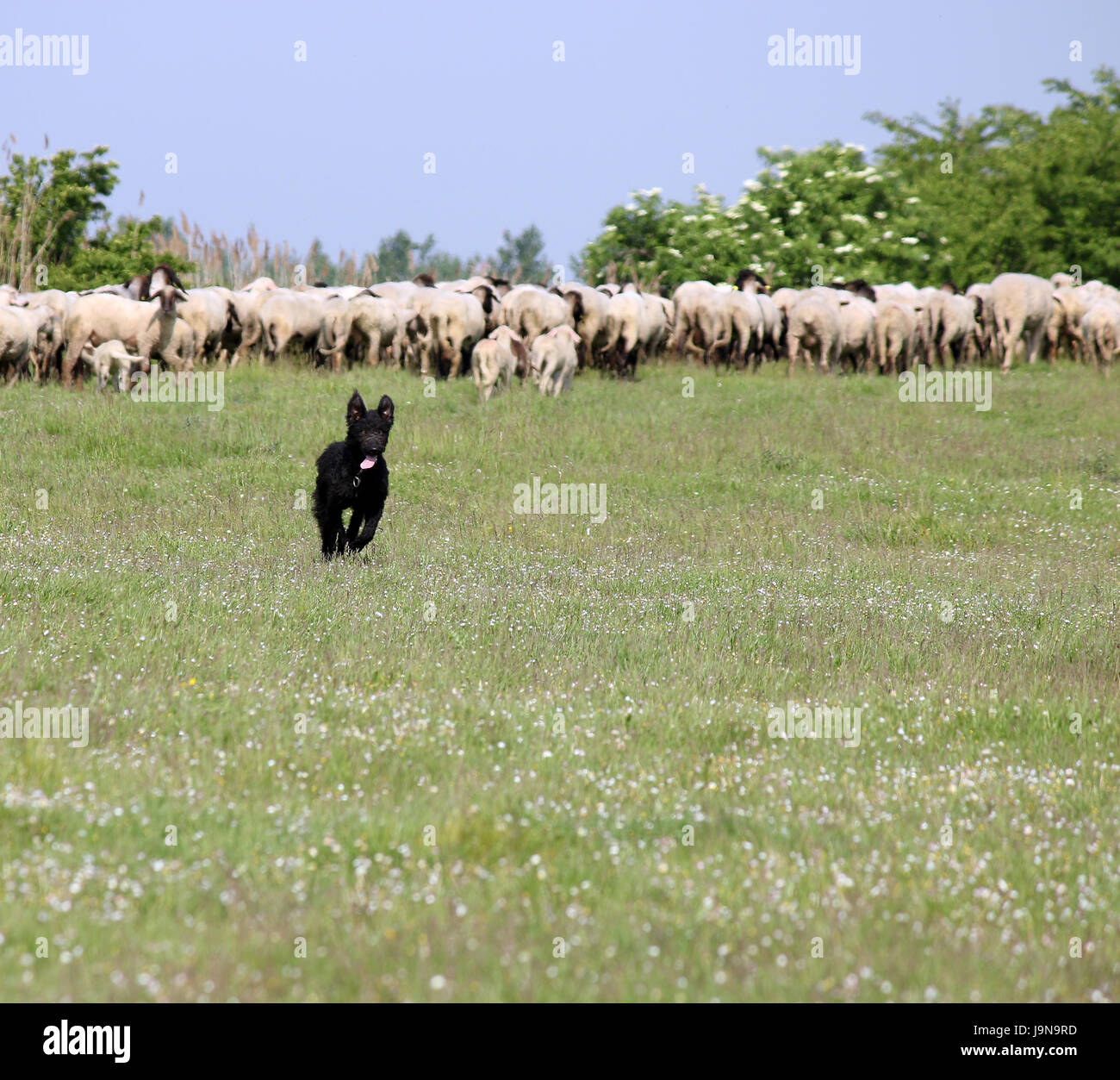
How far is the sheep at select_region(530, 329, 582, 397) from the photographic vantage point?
22719 millimetres

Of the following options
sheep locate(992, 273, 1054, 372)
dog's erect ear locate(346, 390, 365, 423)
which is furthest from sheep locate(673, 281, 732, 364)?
dog's erect ear locate(346, 390, 365, 423)

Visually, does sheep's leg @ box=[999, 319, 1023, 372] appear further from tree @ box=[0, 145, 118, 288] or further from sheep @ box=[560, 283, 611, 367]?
tree @ box=[0, 145, 118, 288]

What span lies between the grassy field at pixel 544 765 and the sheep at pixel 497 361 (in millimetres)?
7799

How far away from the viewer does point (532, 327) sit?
26.7 metres

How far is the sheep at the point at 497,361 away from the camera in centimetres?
2195

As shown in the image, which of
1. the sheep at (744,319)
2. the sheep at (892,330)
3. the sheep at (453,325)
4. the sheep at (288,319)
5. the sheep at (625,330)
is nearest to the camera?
the sheep at (453,325)

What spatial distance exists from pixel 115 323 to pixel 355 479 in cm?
1385

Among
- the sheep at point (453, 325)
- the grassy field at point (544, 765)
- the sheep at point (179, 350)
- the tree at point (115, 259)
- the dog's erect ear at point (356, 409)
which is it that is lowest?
the grassy field at point (544, 765)

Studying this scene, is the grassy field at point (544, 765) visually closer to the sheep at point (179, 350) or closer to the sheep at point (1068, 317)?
the sheep at point (179, 350)

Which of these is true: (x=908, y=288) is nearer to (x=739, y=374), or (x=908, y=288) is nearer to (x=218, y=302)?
(x=739, y=374)

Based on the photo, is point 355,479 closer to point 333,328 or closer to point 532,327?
point 333,328

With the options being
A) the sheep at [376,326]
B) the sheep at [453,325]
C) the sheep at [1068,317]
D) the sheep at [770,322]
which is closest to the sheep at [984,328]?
the sheep at [1068,317]

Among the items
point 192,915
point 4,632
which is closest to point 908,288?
point 4,632

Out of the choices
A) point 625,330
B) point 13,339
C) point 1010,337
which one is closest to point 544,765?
point 13,339
